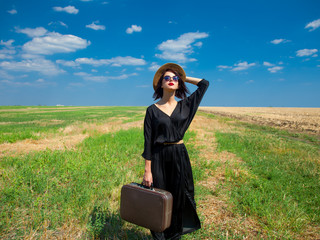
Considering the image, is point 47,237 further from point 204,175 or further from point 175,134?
point 204,175

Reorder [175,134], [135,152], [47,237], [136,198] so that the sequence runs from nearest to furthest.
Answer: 1. [136,198]
2. [175,134]
3. [47,237]
4. [135,152]

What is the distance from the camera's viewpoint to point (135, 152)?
22.3 ft

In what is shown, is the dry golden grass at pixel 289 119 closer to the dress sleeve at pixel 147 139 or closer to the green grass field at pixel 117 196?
the green grass field at pixel 117 196

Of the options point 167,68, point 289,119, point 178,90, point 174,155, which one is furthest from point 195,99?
point 289,119

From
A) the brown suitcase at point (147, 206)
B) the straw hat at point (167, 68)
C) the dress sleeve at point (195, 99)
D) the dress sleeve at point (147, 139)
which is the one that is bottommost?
the brown suitcase at point (147, 206)

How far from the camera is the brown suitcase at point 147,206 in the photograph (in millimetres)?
2037

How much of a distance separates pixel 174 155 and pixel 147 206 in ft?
2.10

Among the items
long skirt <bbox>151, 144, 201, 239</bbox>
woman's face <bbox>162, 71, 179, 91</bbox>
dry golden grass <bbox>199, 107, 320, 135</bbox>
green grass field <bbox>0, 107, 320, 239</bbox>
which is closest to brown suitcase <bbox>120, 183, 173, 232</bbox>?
long skirt <bbox>151, 144, 201, 239</bbox>

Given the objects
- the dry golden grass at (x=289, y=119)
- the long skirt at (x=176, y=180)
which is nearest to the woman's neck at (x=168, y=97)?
the long skirt at (x=176, y=180)

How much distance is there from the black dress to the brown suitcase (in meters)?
0.30

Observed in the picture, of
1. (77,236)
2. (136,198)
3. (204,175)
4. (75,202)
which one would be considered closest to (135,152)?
(204,175)

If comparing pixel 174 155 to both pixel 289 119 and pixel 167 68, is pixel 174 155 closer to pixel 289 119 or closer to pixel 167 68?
pixel 167 68

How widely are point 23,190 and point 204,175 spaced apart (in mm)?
3922

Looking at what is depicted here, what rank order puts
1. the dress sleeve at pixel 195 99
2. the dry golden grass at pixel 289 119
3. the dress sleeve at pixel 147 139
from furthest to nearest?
the dry golden grass at pixel 289 119
the dress sleeve at pixel 195 99
the dress sleeve at pixel 147 139
